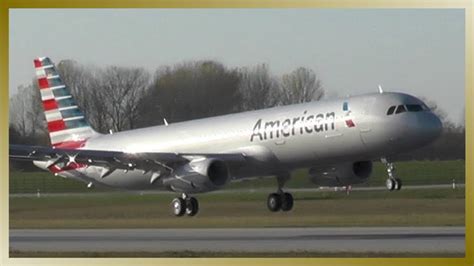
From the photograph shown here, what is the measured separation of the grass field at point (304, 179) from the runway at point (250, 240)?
10537 millimetres

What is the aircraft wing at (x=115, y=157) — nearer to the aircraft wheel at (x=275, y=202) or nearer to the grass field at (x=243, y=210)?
the grass field at (x=243, y=210)

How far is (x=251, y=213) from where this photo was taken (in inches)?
1570

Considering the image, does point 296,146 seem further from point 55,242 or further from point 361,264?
point 361,264

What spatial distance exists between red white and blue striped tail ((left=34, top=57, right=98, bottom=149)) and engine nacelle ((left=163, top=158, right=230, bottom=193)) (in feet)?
27.6

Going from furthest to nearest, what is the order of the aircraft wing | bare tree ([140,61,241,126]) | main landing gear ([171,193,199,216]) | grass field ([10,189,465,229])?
1. bare tree ([140,61,241,126])
2. main landing gear ([171,193,199,216])
3. the aircraft wing
4. grass field ([10,189,465,229])

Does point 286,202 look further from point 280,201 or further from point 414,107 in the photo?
point 414,107

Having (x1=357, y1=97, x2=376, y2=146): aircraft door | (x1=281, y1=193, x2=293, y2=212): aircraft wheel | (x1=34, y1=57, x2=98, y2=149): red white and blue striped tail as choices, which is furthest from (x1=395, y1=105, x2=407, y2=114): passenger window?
(x1=34, y1=57, x2=98, y2=149): red white and blue striped tail

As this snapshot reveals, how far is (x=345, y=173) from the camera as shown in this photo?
123ft

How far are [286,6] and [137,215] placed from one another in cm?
2317

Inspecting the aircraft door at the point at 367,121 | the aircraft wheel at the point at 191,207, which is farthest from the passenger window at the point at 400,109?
the aircraft wheel at the point at 191,207

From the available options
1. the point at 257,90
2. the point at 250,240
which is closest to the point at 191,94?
the point at 257,90

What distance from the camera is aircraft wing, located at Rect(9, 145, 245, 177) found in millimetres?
37000

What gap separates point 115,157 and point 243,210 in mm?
4911

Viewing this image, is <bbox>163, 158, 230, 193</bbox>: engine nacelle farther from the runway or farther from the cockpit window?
the cockpit window
